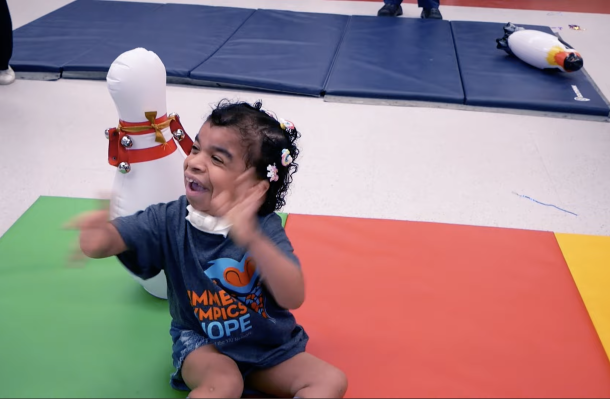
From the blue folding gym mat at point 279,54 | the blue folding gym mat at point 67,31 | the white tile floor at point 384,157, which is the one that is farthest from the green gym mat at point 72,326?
the blue folding gym mat at point 67,31

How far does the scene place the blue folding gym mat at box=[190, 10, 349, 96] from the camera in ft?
8.18

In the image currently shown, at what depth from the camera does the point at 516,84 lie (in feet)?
8.32

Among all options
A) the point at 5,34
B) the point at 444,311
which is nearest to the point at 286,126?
the point at 444,311

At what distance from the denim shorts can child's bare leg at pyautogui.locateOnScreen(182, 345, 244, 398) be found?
0.01 metres

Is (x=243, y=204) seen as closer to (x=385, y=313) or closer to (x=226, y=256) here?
(x=226, y=256)

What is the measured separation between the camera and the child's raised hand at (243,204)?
0.97 meters

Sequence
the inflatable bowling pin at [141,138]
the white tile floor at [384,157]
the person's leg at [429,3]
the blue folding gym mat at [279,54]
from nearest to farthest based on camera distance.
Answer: the inflatable bowling pin at [141,138] < the white tile floor at [384,157] < the blue folding gym mat at [279,54] < the person's leg at [429,3]

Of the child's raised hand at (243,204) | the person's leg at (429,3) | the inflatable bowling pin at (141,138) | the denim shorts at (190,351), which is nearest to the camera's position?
the child's raised hand at (243,204)

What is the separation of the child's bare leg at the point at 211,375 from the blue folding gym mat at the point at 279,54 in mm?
1552

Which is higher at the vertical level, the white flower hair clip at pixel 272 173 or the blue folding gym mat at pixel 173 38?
the white flower hair clip at pixel 272 173

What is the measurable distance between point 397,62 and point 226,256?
1.88 metres

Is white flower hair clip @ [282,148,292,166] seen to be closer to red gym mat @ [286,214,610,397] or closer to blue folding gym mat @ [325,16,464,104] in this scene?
red gym mat @ [286,214,610,397]

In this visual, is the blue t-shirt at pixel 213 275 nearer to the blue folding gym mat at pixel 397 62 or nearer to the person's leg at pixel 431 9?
the blue folding gym mat at pixel 397 62

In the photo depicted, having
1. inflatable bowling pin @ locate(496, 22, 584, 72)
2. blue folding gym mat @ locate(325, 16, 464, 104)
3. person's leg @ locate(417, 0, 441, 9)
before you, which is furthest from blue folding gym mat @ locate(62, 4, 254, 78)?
inflatable bowling pin @ locate(496, 22, 584, 72)
